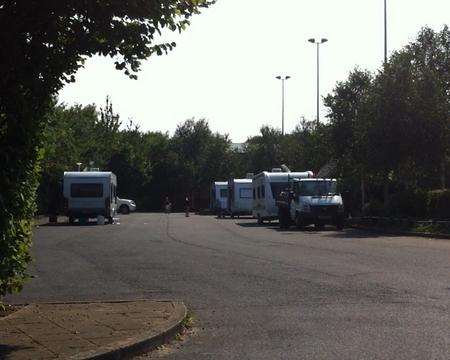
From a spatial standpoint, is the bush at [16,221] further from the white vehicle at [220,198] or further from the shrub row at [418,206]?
the white vehicle at [220,198]

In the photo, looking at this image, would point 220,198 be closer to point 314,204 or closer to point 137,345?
point 314,204

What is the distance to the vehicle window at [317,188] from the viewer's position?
109ft

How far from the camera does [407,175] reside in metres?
34.0

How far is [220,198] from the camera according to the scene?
57.8 metres

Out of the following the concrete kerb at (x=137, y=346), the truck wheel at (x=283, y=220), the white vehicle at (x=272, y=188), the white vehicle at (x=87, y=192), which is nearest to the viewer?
the concrete kerb at (x=137, y=346)

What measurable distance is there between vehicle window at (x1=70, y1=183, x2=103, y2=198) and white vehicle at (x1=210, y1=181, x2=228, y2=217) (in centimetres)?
1854

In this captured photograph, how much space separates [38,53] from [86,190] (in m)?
30.7

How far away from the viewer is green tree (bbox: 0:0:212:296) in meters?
7.37

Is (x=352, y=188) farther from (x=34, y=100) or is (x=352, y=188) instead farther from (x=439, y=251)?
(x=34, y=100)

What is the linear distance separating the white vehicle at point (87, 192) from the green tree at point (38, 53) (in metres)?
29.7

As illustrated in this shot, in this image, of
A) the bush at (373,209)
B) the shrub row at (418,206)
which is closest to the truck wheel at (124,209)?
the bush at (373,209)

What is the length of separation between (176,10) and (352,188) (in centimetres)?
3418

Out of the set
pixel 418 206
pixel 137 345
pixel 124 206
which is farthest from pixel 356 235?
pixel 124 206

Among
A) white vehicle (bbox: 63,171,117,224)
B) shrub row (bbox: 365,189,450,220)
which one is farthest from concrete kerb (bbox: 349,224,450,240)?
white vehicle (bbox: 63,171,117,224)
